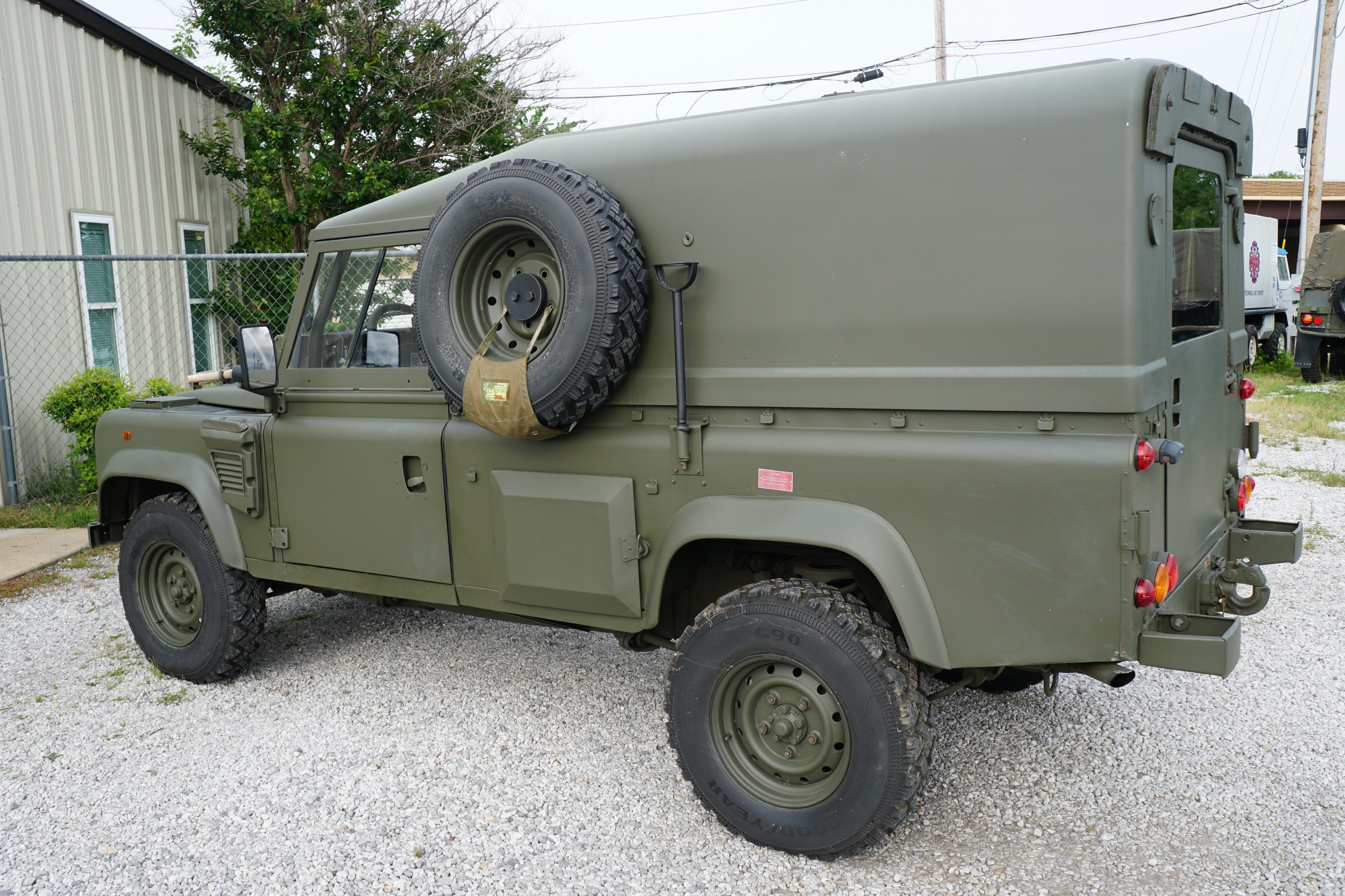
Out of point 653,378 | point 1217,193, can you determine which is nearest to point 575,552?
point 653,378

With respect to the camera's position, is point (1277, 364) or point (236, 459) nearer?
point (236, 459)

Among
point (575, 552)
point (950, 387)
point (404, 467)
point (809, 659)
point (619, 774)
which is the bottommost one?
point (619, 774)

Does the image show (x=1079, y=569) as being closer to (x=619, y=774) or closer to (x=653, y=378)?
(x=653, y=378)

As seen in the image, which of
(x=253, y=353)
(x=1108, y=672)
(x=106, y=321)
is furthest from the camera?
(x=106, y=321)

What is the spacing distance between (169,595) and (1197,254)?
15.7 feet

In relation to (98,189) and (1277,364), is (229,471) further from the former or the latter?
(1277,364)

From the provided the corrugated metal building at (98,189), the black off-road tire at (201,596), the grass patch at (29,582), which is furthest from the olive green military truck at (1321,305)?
the grass patch at (29,582)

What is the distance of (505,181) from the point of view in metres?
3.49

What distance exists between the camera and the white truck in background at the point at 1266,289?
57.8 ft

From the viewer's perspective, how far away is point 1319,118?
1991 cm

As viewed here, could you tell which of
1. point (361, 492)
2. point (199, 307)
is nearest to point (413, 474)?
point (361, 492)

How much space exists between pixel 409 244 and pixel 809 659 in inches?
90.8

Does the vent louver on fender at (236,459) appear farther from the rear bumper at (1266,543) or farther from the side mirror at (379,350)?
the rear bumper at (1266,543)

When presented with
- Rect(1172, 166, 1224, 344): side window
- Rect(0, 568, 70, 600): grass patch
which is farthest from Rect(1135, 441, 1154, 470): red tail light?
Rect(0, 568, 70, 600): grass patch
